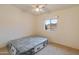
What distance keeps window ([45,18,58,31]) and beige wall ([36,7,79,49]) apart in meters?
0.05

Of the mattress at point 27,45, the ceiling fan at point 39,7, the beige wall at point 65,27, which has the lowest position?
the mattress at point 27,45

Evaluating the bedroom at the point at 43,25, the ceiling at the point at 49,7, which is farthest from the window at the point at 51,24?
the ceiling at the point at 49,7

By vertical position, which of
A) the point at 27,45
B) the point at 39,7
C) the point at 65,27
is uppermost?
the point at 39,7

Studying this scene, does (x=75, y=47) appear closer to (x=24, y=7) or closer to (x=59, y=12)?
(x=59, y=12)

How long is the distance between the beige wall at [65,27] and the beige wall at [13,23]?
135 mm

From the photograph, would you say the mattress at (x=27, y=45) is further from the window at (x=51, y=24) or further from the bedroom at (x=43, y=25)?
the window at (x=51, y=24)

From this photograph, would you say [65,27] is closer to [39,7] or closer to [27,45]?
[39,7]

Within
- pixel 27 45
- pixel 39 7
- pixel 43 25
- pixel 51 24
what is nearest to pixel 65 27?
pixel 51 24

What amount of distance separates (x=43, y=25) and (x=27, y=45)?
0.34m

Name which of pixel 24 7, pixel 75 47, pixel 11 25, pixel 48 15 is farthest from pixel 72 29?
pixel 11 25

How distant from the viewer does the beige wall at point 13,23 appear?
3.97 ft

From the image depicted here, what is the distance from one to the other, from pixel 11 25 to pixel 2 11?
204mm

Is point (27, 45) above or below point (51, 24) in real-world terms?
below

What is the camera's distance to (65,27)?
1266 millimetres
